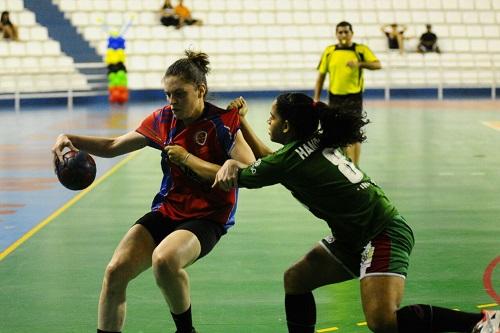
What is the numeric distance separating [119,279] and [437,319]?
169cm

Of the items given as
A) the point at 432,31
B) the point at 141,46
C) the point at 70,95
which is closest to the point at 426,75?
the point at 432,31

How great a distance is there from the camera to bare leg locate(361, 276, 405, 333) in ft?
16.2

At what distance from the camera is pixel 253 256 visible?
27.3ft

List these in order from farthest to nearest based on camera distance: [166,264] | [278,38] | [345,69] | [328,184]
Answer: [278,38], [345,69], [166,264], [328,184]

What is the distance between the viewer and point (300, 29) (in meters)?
31.3

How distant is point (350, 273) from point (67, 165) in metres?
1.85

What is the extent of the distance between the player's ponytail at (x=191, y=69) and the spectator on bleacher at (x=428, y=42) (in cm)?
2574

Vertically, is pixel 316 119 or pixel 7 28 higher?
pixel 7 28

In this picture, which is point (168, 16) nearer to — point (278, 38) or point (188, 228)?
point (278, 38)

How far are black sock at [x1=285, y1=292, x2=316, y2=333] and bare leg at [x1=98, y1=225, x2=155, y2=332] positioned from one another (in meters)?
0.83

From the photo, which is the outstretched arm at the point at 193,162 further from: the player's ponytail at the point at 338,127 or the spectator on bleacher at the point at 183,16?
the spectator on bleacher at the point at 183,16

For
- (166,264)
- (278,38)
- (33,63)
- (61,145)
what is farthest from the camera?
(278,38)

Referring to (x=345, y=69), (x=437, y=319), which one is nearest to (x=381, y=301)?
(x=437, y=319)

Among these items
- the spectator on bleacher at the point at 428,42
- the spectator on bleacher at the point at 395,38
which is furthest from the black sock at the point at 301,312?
the spectator on bleacher at the point at 428,42
